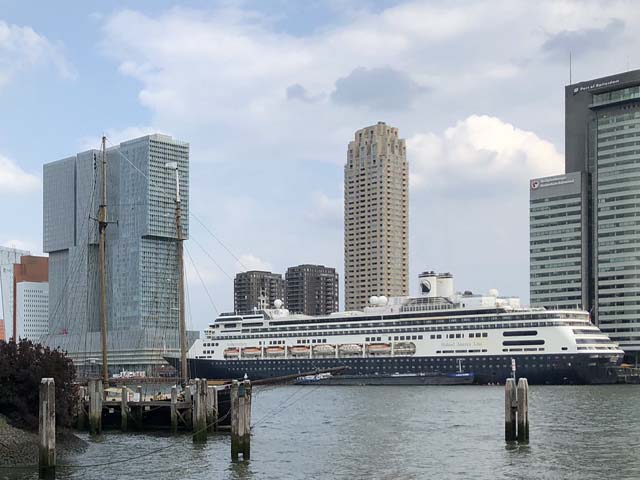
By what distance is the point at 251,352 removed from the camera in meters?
179

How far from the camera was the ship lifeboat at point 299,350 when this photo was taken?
173500 mm

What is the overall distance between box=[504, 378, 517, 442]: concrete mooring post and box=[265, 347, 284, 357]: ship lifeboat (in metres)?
121

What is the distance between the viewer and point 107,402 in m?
65.0

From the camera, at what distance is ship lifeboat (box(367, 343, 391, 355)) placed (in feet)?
538

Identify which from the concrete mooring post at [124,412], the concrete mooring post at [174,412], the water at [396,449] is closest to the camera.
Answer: the water at [396,449]

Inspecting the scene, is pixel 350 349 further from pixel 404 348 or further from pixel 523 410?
pixel 523 410

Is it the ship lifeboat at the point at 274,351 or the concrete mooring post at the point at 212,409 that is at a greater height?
the concrete mooring post at the point at 212,409

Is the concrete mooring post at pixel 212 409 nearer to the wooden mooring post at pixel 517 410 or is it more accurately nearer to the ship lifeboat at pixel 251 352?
the wooden mooring post at pixel 517 410

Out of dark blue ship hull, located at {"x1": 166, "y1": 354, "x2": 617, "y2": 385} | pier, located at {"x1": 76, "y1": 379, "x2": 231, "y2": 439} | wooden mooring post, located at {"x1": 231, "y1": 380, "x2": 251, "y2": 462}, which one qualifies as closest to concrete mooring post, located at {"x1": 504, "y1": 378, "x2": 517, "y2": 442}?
wooden mooring post, located at {"x1": 231, "y1": 380, "x2": 251, "y2": 462}

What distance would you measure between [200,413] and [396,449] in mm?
11547

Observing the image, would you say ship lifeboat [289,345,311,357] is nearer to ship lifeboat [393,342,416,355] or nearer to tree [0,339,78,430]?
ship lifeboat [393,342,416,355]

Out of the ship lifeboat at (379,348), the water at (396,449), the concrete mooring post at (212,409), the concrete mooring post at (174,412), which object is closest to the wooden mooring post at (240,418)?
the water at (396,449)

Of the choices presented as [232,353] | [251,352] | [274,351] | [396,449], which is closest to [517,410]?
[396,449]

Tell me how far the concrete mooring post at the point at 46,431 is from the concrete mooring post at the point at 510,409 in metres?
23.2
